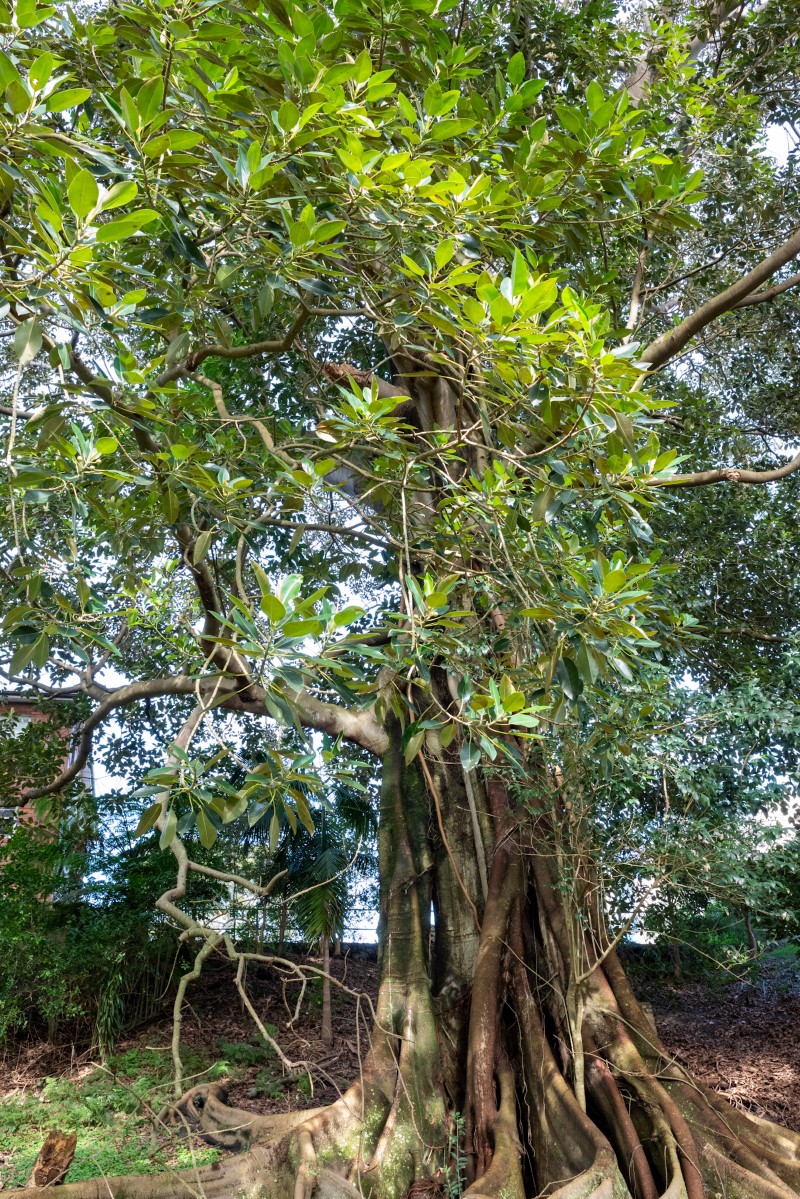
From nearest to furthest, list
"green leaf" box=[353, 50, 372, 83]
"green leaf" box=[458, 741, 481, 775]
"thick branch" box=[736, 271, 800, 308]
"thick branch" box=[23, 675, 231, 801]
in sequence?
"green leaf" box=[458, 741, 481, 775] < "green leaf" box=[353, 50, 372, 83] < "thick branch" box=[736, 271, 800, 308] < "thick branch" box=[23, 675, 231, 801]

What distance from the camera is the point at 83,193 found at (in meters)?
2.25

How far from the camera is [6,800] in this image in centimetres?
748

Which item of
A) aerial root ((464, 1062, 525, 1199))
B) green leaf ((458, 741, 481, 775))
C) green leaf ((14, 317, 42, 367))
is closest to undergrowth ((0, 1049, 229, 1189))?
aerial root ((464, 1062, 525, 1199))

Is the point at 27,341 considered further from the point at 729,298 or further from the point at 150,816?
the point at 729,298

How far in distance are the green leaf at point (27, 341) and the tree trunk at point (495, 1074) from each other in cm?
302

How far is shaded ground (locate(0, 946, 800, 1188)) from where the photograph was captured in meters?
5.78

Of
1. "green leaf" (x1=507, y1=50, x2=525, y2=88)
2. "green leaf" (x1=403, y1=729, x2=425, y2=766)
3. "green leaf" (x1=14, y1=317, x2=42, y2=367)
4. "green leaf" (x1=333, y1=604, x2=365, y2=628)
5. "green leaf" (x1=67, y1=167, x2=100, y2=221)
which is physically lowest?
"green leaf" (x1=403, y1=729, x2=425, y2=766)

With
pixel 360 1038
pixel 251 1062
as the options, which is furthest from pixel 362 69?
pixel 251 1062

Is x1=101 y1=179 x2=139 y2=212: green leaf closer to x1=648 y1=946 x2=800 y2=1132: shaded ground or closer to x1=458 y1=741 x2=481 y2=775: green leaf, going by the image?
x1=458 y1=741 x2=481 y2=775: green leaf

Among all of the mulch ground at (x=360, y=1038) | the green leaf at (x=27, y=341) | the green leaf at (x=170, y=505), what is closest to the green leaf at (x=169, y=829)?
the green leaf at (x=170, y=505)

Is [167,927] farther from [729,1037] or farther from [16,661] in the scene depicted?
[16,661]

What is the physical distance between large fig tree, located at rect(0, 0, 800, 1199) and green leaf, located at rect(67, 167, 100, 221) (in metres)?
0.02

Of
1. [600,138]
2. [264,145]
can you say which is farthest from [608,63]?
[264,145]

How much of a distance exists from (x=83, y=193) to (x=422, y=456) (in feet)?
4.72
